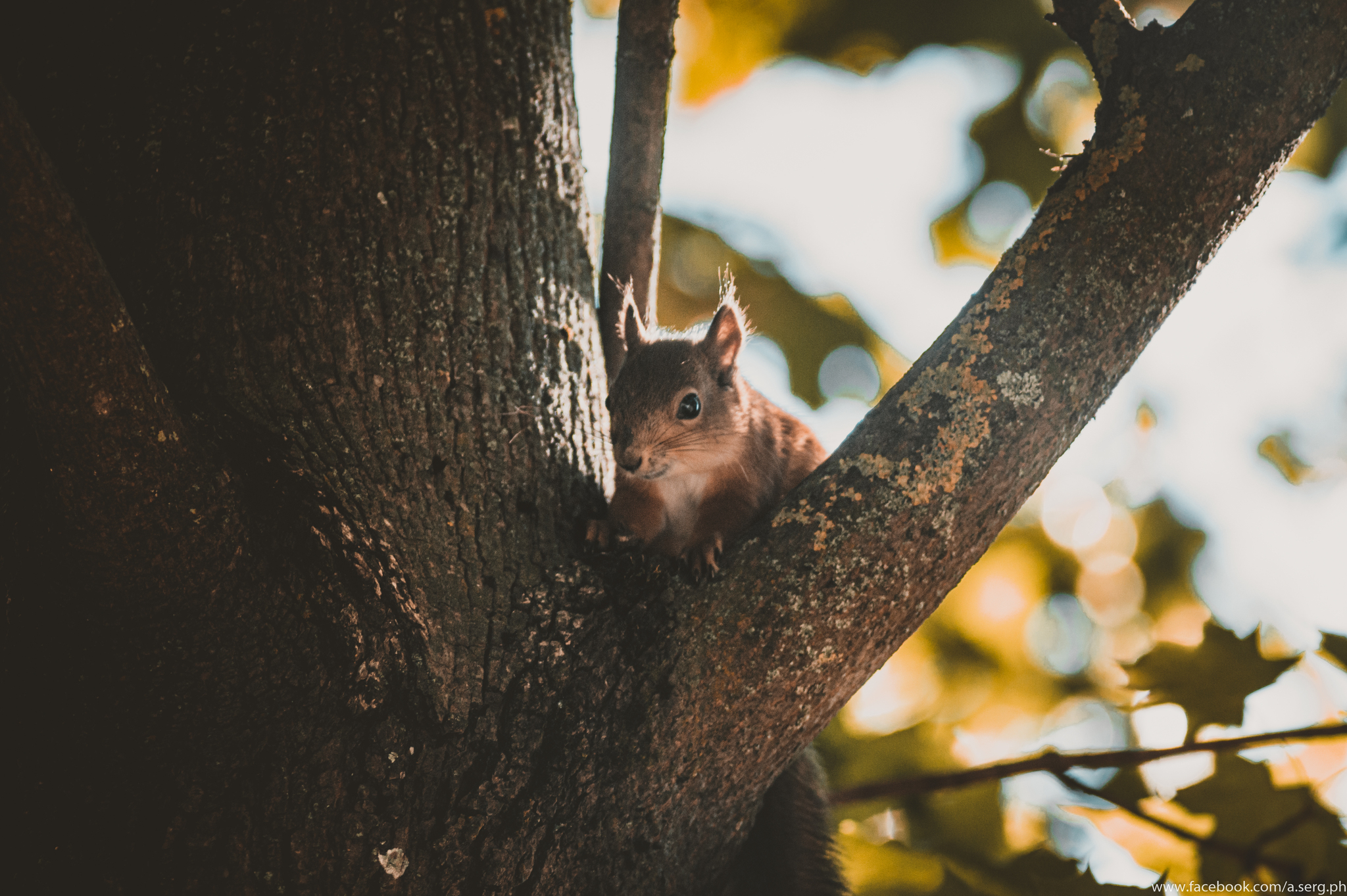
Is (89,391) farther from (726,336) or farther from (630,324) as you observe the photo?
(726,336)

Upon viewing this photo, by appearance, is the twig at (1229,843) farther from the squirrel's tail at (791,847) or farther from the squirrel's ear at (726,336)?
the squirrel's ear at (726,336)

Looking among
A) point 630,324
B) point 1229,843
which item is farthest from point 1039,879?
point 630,324

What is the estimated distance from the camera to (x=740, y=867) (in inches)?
76.7

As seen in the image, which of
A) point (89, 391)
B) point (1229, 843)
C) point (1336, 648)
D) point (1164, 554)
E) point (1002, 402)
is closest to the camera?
point (89, 391)

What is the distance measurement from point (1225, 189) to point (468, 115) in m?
1.45

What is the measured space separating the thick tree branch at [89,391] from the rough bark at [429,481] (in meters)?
0.10

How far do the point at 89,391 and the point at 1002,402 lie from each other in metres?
1.44

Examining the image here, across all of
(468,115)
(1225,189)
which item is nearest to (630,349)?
(468,115)

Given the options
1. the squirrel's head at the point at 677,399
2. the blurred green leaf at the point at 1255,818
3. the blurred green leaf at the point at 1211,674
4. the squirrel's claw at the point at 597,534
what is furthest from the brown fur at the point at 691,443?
the blurred green leaf at the point at 1255,818

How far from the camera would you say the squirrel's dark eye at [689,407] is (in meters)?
2.82

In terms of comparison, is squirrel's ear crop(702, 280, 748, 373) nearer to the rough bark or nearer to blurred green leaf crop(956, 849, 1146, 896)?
the rough bark

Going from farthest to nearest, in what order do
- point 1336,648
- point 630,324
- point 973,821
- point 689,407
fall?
point 689,407 < point 630,324 < point 973,821 < point 1336,648

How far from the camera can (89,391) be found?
1.16 metres

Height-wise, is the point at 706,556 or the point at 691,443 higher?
the point at 691,443
